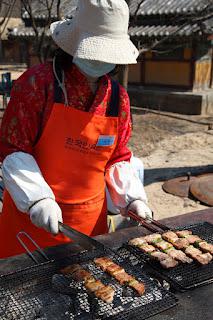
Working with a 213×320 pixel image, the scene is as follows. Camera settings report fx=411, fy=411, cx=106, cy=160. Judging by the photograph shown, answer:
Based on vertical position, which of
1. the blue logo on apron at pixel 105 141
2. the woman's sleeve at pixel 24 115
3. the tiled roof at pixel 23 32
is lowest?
the blue logo on apron at pixel 105 141

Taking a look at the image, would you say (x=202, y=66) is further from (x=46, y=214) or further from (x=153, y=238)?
(x=46, y=214)

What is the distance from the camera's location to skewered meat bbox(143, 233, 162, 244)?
2135 mm

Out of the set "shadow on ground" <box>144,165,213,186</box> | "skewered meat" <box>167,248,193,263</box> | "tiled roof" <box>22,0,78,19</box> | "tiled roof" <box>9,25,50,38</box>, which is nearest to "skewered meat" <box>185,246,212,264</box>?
"skewered meat" <box>167,248,193,263</box>

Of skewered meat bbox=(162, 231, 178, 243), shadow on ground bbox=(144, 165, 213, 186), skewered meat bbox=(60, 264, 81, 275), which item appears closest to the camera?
skewered meat bbox=(60, 264, 81, 275)

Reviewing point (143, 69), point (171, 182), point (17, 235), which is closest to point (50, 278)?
point (17, 235)

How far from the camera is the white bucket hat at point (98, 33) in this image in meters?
1.94

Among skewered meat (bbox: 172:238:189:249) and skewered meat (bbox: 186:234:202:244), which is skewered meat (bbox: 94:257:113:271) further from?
skewered meat (bbox: 186:234:202:244)

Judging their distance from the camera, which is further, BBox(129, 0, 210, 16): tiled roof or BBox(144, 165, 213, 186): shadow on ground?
BBox(129, 0, 210, 16): tiled roof

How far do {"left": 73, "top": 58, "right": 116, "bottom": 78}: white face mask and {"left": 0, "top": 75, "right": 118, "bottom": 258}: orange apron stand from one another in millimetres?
204

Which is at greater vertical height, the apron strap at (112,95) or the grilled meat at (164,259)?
the apron strap at (112,95)

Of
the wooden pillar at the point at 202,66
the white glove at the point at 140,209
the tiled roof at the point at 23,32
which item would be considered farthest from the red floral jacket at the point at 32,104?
the tiled roof at the point at 23,32

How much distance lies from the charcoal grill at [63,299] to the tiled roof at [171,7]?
10085 millimetres

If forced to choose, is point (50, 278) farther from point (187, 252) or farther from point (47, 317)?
point (187, 252)

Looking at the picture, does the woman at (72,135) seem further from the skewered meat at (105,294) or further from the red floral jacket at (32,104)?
the skewered meat at (105,294)
